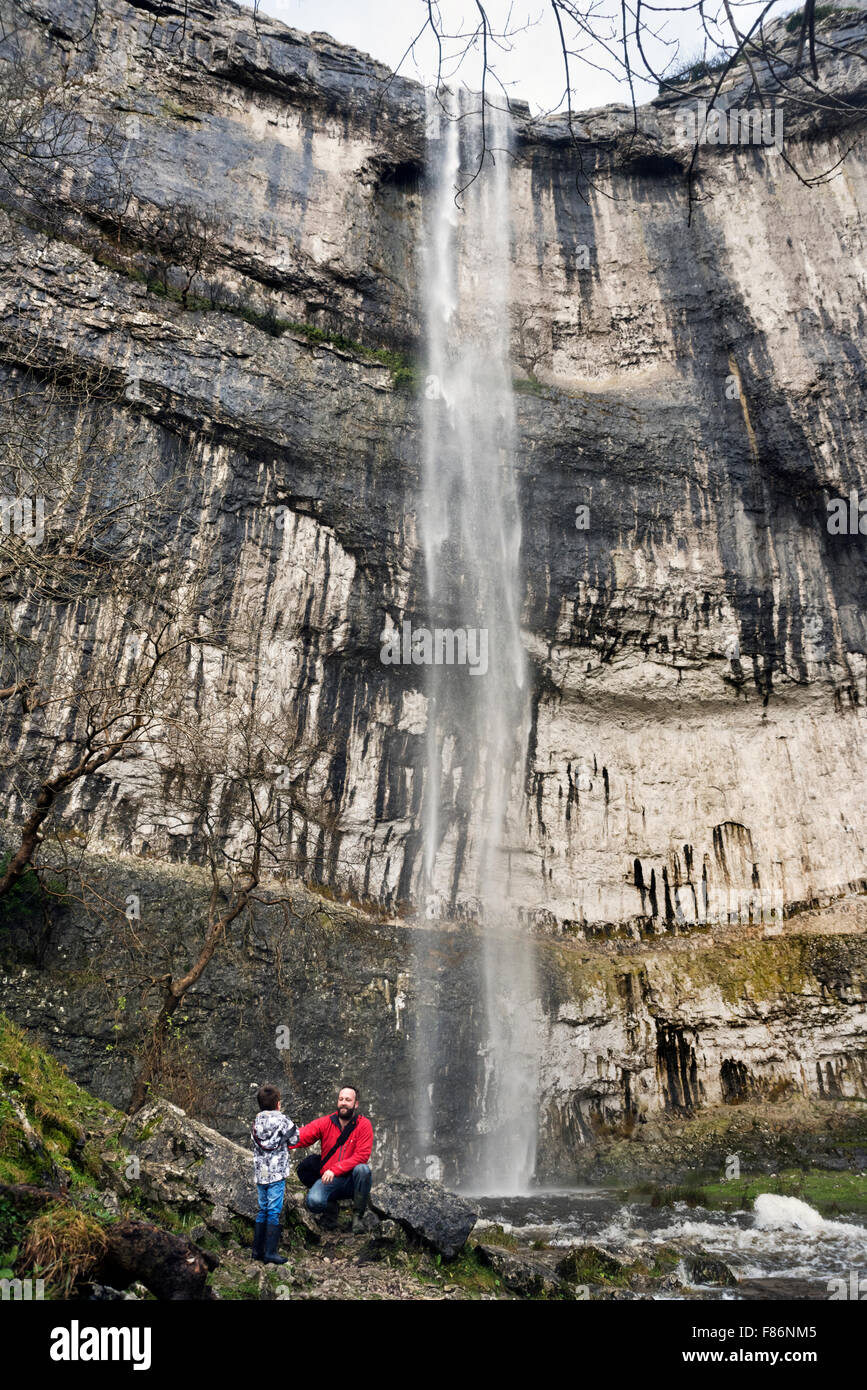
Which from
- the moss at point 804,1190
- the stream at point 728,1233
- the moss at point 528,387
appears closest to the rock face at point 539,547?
the moss at point 528,387

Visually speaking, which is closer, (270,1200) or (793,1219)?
(270,1200)

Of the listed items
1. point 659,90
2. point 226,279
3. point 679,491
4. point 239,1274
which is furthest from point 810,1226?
point 226,279

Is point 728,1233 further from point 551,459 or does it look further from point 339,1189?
point 551,459

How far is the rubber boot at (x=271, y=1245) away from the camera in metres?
6.29

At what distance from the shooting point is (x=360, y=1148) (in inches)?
289

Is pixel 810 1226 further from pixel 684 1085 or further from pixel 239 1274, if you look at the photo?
pixel 239 1274

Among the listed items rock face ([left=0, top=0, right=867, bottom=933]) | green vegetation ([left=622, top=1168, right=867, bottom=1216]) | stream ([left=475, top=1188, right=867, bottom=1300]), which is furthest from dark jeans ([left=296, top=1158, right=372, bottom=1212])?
rock face ([left=0, top=0, right=867, bottom=933])

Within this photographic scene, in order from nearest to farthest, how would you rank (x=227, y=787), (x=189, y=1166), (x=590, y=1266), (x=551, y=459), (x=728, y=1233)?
1. (x=189, y=1166)
2. (x=590, y=1266)
3. (x=728, y=1233)
4. (x=227, y=787)
5. (x=551, y=459)

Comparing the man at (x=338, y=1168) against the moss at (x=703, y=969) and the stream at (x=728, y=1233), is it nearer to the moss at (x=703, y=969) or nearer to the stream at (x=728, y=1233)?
the stream at (x=728, y=1233)

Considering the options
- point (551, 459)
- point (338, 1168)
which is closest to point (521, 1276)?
point (338, 1168)

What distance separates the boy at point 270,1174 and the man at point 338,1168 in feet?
2.89

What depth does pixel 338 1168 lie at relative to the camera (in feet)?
23.8

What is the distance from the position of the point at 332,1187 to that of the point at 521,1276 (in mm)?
1767

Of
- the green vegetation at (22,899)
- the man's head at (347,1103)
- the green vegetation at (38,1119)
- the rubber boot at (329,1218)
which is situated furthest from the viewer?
the green vegetation at (22,899)
